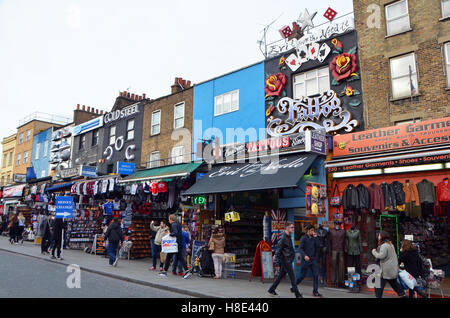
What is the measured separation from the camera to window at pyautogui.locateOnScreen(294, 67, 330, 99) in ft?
54.2

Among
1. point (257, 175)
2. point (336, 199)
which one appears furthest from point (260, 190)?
point (336, 199)

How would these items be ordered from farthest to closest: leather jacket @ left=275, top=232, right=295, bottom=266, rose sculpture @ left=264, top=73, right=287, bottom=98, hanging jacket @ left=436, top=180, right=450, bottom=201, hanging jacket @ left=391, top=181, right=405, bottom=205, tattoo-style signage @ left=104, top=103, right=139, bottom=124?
tattoo-style signage @ left=104, top=103, right=139, bottom=124
rose sculpture @ left=264, top=73, right=287, bottom=98
hanging jacket @ left=391, top=181, right=405, bottom=205
hanging jacket @ left=436, top=180, right=450, bottom=201
leather jacket @ left=275, top=232, right=295, bottom=266

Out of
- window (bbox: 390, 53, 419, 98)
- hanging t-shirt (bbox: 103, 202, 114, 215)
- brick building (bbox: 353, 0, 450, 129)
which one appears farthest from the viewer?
hanging t-shirt (bbox: 103, 202, 114, 215)

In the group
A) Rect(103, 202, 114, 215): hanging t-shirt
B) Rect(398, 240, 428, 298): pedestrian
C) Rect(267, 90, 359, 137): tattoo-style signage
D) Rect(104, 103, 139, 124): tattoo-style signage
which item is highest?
Rect(104, 103, 139, 124): tattoo-style signage

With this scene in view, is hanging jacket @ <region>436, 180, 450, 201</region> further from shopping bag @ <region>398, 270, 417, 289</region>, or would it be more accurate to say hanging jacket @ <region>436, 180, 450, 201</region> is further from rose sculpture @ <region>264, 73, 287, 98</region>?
rose sculpture @ <region>264, 73, 287, 98</region>

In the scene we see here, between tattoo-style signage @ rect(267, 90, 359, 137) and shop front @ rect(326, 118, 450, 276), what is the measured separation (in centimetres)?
322

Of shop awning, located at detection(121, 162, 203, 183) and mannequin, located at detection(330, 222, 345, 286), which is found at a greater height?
shop awning, located at detection(121, 162, 203, 183)

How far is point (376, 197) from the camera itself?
10930mm

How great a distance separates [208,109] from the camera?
2092 cm

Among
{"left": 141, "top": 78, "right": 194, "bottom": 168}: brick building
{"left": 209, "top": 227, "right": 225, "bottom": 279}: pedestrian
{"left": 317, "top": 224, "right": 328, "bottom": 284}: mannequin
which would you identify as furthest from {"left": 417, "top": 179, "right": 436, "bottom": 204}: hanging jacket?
{"left": 141, "top": 78, "right": 194, "bottom": 168}: brick building

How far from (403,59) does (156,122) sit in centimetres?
1477

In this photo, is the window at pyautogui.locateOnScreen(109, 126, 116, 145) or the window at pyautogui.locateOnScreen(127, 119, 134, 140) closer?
the window at pyautogui.locateOnScreen(127, 119, 134, 140)

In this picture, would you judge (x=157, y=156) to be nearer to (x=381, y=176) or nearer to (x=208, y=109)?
(x=208, y=109)

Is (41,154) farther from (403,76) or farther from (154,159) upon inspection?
(403,76)
